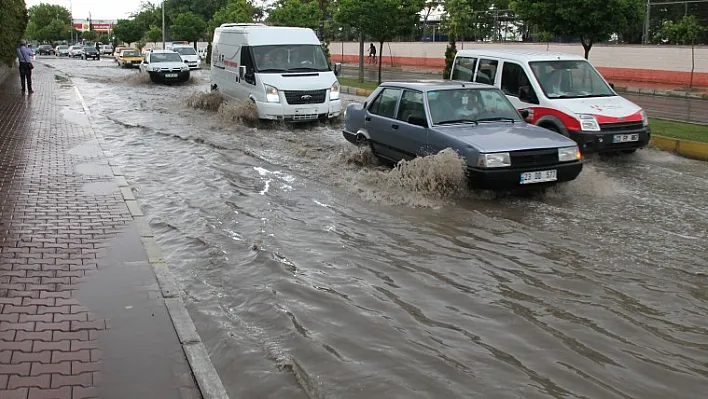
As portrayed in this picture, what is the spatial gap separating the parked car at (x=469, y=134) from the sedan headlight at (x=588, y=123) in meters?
1.05

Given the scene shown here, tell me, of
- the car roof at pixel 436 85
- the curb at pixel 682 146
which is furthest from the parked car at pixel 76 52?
the car roof at pixel 436 85

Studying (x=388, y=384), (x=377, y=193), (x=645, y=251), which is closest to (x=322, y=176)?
(x=377, y=193)

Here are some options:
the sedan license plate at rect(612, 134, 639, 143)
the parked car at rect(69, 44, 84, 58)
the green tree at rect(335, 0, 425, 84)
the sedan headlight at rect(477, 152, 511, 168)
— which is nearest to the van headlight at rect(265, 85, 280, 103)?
the sedan license plate at rect(612, 134, 639, 143)

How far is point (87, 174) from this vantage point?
10.7m

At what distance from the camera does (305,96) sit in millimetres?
16281

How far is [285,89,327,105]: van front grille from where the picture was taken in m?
16.1

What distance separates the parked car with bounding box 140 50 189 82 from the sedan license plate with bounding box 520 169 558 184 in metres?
26.2

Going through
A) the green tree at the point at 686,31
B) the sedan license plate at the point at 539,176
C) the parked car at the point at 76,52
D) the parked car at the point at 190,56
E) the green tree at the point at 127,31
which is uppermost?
the green tree at the point at 127,31

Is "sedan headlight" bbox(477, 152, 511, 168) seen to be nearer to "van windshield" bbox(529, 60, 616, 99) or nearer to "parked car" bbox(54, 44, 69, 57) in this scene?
"van windshield" bbox(529, 60, 616, 99)

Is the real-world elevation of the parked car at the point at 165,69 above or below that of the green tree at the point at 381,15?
below

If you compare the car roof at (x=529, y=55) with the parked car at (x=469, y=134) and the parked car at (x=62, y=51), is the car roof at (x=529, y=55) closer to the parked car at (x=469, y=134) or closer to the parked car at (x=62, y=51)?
the parked car at (x=469, y=134)

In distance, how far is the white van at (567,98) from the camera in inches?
449

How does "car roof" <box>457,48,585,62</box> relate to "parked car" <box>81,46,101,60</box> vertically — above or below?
below

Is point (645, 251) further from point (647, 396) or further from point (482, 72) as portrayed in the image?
point (482, 72)
